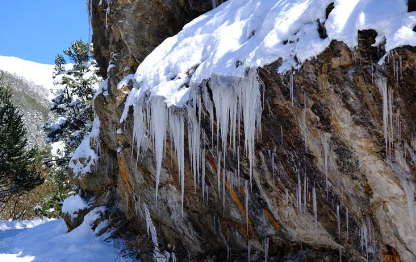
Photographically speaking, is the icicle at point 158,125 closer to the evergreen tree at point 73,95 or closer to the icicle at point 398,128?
the icicle at point 398,128

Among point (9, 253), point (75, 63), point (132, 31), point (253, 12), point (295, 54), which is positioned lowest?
point (9, 253)

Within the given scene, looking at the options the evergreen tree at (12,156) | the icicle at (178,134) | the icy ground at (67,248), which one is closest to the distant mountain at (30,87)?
the evergreen tree at (12,156)

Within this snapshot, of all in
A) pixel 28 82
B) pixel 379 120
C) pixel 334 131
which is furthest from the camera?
pixel 28 82

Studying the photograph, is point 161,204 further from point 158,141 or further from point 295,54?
point 295,54

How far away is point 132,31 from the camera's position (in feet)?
23.3

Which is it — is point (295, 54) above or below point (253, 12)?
below

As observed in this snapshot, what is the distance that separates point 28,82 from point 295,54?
121580mm

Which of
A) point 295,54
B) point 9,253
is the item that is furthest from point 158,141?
point 9,253

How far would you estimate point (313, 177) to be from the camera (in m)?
4.08

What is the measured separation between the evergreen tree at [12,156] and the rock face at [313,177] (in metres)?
9.31

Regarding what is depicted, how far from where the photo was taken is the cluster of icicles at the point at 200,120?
13.2 ft

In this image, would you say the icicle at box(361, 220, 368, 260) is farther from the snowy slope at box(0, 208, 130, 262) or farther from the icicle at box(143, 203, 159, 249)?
the snowy slope at box(0, 208, 130, 262)

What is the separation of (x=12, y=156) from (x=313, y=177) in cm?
1334

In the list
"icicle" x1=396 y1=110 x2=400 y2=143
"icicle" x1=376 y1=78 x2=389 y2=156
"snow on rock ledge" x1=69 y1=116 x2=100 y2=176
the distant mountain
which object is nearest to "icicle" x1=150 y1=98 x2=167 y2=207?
"icicle" x1=376 y1=78 x2=389 y2=156
